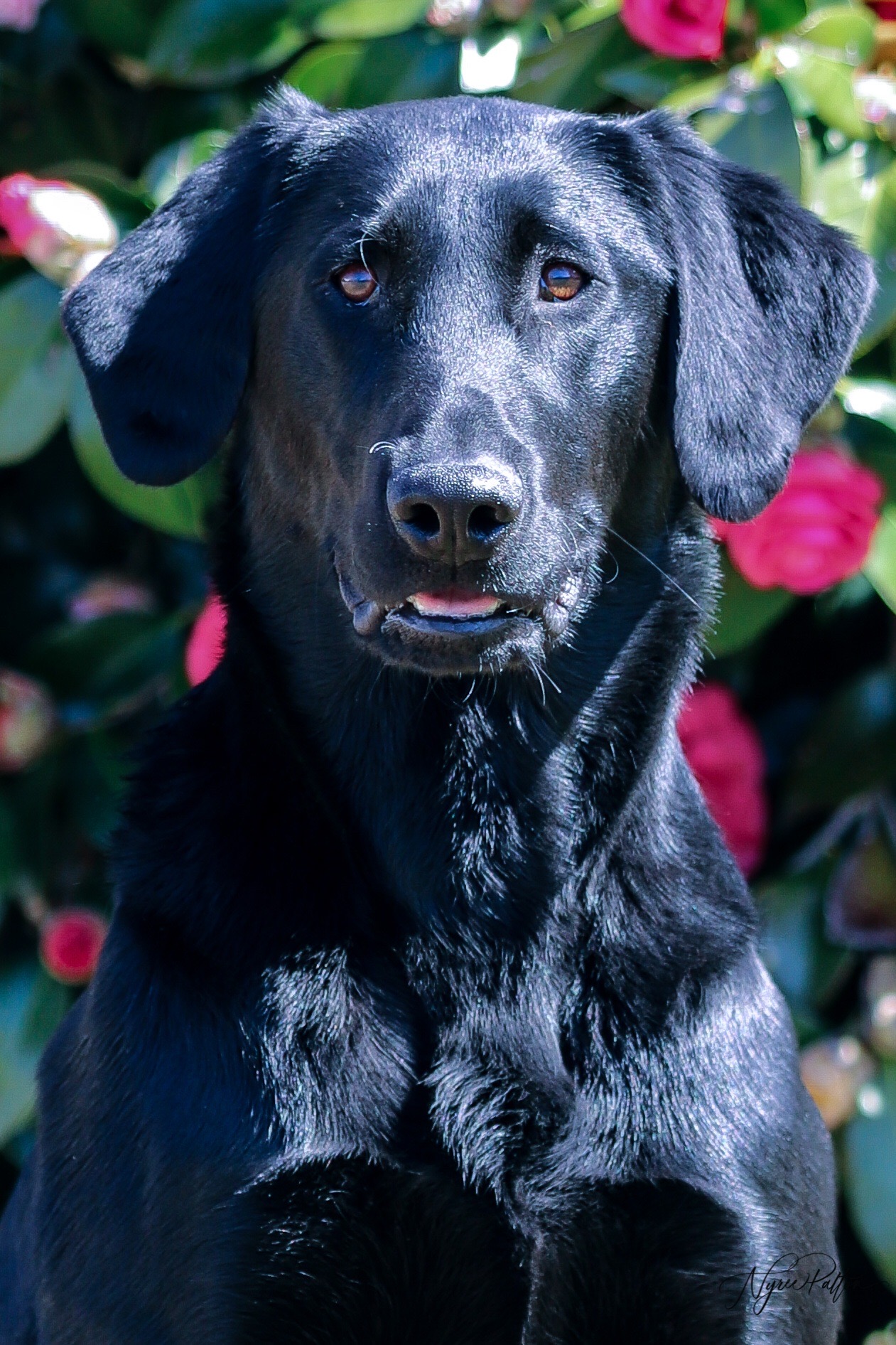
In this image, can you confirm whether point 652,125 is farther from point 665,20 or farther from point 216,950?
point 216,950

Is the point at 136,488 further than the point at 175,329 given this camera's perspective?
Yes

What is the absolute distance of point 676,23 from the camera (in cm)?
308

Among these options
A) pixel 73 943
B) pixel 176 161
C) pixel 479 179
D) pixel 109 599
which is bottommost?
pixel 73 943

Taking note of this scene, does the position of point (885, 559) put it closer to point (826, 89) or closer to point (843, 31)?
point (826, 89)

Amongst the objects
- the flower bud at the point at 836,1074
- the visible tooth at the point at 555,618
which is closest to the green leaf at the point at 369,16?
the visible tooth at the point at 555,618

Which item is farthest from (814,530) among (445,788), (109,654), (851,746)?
(109,654)

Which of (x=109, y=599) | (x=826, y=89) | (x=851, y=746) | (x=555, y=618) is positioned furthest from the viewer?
(x=109, y=599)

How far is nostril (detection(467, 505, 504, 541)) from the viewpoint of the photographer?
1.89 metres

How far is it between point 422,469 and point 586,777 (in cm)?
61

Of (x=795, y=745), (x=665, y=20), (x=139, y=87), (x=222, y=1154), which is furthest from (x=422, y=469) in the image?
(x=139, y=87)

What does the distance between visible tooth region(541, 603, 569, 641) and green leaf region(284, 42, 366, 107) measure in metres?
1.70

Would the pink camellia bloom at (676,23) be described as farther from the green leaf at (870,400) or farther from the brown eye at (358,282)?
the brown eye at (358,282)

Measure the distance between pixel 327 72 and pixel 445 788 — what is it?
1.84 m

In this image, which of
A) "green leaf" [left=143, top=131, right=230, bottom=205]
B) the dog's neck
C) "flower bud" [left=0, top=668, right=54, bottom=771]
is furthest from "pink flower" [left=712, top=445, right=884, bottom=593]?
"flower bud" [left=0, top=668, right=54, bottom=771]
